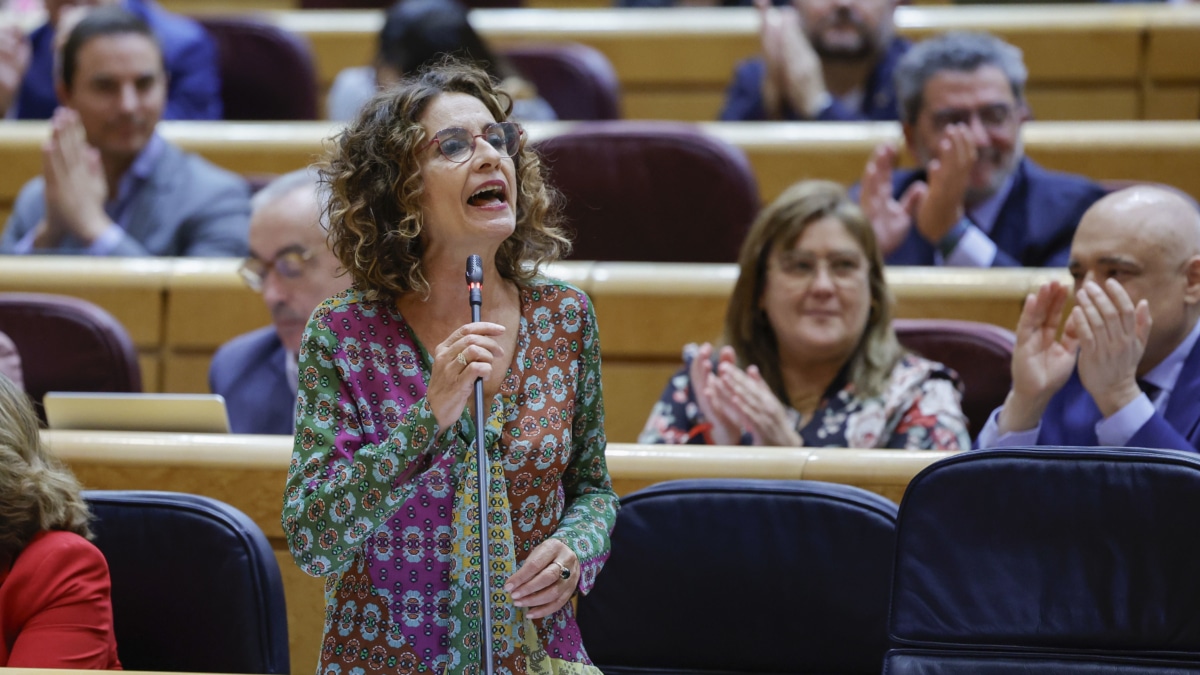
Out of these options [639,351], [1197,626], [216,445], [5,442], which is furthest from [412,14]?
[1197,626]

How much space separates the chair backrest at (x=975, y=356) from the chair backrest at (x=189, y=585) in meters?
0.66

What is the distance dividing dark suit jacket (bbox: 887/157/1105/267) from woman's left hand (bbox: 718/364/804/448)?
17.6 inches

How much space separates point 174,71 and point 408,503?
Answer: 5.24 feet

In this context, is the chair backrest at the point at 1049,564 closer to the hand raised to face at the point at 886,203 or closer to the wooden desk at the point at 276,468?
the wooden desk at the point at 276,468

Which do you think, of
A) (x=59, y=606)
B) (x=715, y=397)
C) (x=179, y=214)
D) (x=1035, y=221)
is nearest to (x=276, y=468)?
(x=59, y=606)

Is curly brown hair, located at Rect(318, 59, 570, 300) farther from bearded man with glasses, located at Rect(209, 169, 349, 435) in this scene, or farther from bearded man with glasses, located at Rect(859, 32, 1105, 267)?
bearded man with glasses, located at Rect(859, 32, 1105, 267)

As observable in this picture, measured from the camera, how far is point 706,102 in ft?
7.54

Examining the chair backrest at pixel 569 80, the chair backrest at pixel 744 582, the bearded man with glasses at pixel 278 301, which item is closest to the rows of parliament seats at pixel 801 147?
the chair backrest at pixel 569 80

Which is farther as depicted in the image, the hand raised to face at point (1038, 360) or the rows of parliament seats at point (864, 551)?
the hand raised to face at point (1038, 360)

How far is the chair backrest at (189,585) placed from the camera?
0.96 metres

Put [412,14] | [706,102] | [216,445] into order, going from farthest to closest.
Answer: [706,102] → [412,14] → [216,445]

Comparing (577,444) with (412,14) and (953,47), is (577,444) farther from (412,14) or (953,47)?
(412,14)

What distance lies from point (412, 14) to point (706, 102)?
1.76 feet

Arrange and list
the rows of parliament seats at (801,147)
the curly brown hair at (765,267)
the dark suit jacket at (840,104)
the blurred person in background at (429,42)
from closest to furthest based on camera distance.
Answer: the curly brown hair at (765,267)
the rows of parliament seats at (801,147)
the blurred person in background at (429,42)
the dark suit jacket at (840,104)
